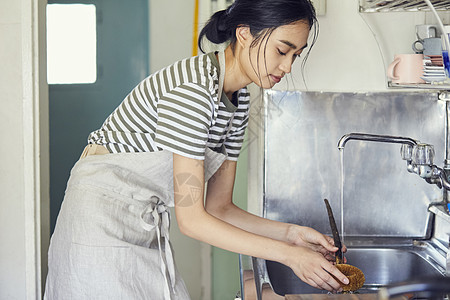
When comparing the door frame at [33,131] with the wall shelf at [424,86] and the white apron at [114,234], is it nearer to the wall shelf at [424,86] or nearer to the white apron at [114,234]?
the white apron at [114,234]

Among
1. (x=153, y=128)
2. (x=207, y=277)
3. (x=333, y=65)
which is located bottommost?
(x=207, y=277)

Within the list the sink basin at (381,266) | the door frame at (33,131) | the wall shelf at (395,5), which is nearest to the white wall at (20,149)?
the door frame at (33,131)

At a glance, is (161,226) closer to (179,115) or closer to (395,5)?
(179,115)

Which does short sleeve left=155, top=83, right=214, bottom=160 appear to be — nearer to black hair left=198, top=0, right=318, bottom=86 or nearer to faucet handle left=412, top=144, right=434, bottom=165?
black hair left=198, top=0, right=318, bottom=86

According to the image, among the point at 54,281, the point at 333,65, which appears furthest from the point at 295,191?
the point at 54,281

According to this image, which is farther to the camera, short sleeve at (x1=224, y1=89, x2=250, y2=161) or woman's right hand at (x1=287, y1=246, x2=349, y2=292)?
short sleeve at (x1=224, y1=89, x2=250, y2=161)

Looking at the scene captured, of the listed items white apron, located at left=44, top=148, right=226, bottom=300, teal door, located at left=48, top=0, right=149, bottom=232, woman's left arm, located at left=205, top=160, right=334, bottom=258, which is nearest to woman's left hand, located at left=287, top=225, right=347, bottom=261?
woman's left arm, located at left=205, top=160, right=334, bottom=258

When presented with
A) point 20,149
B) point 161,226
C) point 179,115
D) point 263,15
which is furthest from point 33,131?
point 263,15

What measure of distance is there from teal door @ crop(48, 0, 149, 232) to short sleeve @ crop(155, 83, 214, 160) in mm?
1709

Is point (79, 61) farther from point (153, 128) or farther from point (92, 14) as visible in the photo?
point (153, 128)

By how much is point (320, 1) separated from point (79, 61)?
159 centimetres

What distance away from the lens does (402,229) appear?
168 cm

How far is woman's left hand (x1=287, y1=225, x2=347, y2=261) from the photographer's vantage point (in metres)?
1.34

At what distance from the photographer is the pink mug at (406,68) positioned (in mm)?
1489
